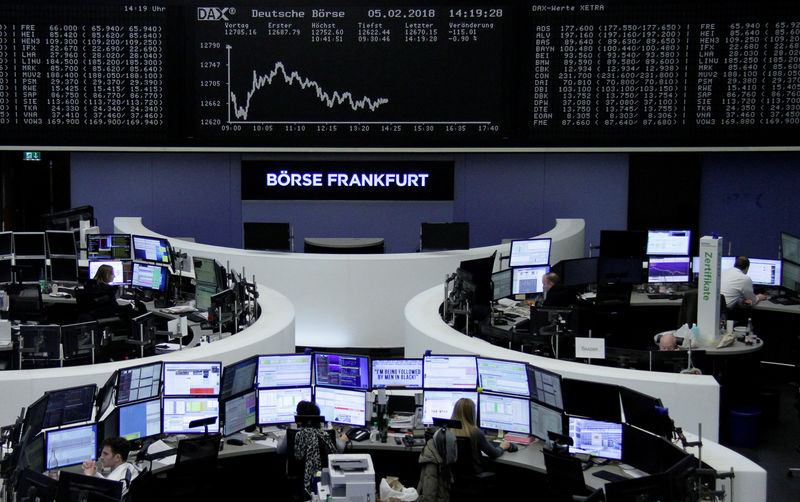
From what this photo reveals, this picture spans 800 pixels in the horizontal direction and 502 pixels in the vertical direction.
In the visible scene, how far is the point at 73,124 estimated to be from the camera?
39.5 ft

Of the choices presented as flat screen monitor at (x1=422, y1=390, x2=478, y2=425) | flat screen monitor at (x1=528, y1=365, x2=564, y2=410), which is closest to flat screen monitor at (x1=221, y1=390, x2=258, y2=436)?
flat screen monitor at (x1=422, y1=390, x2=478, y2=425)

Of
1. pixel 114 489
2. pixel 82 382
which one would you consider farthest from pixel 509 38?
pixel 114 489

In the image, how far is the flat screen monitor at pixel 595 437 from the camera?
267 inches

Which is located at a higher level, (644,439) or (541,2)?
(541,2)

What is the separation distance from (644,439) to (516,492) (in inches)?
50.7

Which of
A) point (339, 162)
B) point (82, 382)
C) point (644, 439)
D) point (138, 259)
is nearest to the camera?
point (644, 439)

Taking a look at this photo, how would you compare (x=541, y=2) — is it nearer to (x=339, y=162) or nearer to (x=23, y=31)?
(x=339, y=162)

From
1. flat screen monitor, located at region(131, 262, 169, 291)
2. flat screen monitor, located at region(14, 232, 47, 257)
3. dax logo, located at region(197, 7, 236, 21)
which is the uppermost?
dax logo, located at region(197, 7, 236, 21)

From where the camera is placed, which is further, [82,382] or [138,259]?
[138,259]

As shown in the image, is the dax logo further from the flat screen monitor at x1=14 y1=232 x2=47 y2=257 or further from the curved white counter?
the curved white counter

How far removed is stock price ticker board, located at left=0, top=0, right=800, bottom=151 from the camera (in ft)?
38.1

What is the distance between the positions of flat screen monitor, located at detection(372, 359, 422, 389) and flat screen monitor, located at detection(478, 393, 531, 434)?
0.49m

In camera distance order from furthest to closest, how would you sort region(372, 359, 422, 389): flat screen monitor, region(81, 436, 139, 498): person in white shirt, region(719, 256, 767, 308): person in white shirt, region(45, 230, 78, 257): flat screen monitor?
region(45, 230, 78, 257): flat screen monitor
region(719, 256, 767, 308): person in white shirt
region(372, 359, 422, 389): flat screen monitor
region(81, 436, 139, 498): person in white shirt

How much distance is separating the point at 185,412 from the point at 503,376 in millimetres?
2197
